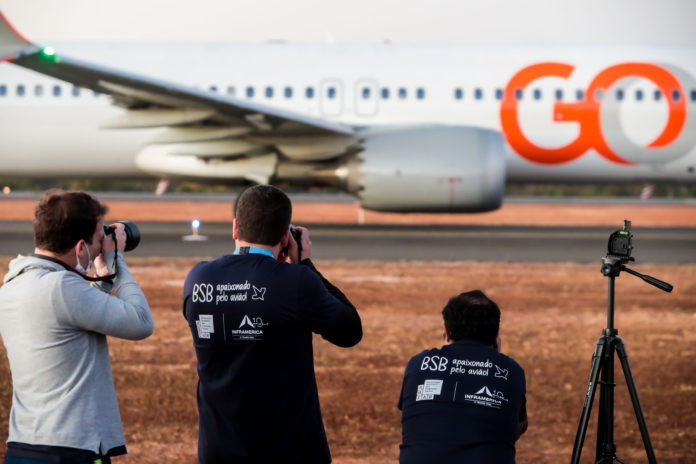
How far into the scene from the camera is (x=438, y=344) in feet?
24.2

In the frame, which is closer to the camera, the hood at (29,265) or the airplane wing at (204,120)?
the hood at (29,265)

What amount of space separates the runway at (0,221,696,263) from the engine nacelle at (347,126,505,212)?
687 millimetres

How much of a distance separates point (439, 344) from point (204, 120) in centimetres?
894

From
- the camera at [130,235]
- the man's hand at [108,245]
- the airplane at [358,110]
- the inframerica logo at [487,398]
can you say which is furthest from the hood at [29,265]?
the airplane at [358,110]

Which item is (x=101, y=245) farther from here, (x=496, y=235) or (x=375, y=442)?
(x=496, y=235)

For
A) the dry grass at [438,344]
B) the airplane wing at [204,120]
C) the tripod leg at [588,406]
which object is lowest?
the dry grass at [438,344]

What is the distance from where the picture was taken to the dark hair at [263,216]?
10.1 feet

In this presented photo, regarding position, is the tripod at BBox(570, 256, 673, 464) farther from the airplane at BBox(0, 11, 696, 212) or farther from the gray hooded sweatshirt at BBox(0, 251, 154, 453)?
the airplane at BBox(0, 11, 696, 212)

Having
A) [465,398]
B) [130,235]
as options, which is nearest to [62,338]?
[130,235]

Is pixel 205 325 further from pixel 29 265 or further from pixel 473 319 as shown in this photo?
pixel 473 319

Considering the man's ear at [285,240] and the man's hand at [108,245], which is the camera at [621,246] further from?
the man's hand at [108,245]

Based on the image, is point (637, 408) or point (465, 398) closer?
point (465, 398)

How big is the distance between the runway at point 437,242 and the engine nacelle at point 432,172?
687 mm

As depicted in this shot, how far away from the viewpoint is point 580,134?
1605 cm
